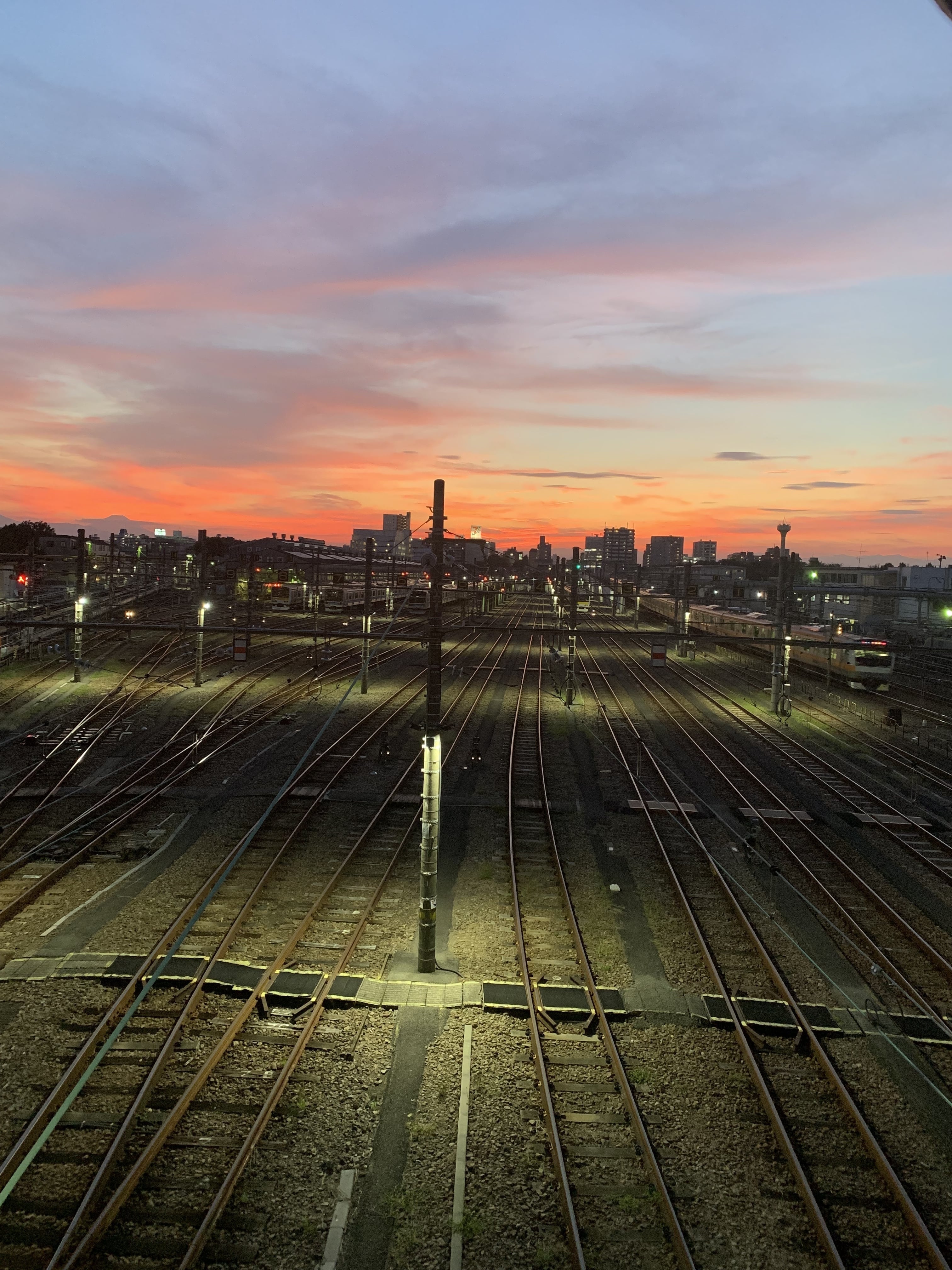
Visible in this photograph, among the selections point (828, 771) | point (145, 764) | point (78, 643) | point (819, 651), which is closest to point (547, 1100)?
point (145, 764)

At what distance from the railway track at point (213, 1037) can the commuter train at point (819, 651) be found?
12.7m

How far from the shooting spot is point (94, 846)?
45.2 ft

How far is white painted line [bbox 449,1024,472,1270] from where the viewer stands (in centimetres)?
567

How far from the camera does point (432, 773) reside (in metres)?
9.57

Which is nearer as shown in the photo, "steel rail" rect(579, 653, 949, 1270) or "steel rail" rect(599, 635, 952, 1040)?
"steel rail" rect(579, 653, 949, 1270)

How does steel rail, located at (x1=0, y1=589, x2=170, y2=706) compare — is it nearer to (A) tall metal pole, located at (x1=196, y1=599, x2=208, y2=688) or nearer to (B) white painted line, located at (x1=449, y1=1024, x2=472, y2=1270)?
(A) tall metal pole, located at (x1=196, y1=599, x2=208, y2=688)

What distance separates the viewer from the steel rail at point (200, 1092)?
5.68 m

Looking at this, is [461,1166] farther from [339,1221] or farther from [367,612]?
[367,612]

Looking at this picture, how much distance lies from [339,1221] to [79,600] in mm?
24270

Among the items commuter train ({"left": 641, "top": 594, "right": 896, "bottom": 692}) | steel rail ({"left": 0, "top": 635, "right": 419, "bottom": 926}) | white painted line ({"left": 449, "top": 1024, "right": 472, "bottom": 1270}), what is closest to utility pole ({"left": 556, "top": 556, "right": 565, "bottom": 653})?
commuter train ({"left": 641, "top": 594, "right": 896, "bottom": 692})

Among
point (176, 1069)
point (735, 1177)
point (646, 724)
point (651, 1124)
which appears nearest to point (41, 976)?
point (176, 1069)

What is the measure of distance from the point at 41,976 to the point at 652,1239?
7.47 meters

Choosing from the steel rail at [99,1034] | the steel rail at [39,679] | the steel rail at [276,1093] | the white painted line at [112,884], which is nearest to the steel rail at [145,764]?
the white painted line at [112,884]

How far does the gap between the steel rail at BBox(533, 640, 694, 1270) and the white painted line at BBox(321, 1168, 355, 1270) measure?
8.30ft
